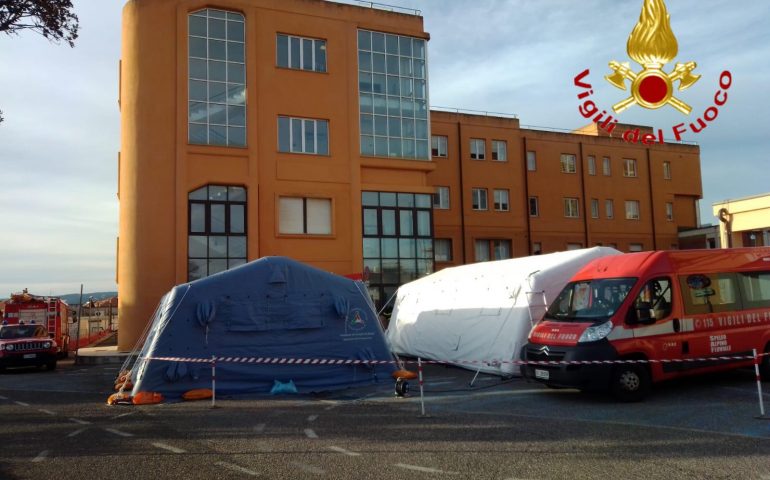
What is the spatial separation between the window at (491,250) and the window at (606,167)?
892cm

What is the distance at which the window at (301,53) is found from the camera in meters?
28.7

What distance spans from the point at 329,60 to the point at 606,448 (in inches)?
962

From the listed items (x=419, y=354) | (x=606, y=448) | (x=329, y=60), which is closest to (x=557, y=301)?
(x=606, y=448)

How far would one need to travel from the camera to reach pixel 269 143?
27.7 m

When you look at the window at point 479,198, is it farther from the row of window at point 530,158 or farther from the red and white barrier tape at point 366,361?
the red and white barrier tape at point 366,361

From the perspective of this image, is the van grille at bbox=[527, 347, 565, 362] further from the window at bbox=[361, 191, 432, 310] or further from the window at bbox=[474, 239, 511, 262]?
the window at bbox=[474, 239, 511, 262]

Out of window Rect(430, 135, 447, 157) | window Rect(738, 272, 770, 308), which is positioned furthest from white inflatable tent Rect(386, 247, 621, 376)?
window Rect(430, 135, 447, 157)

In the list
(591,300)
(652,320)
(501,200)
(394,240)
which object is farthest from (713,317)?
(501,200)

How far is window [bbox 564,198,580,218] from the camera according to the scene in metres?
40.0

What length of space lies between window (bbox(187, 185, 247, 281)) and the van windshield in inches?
669

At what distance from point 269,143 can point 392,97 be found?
6.37 meters

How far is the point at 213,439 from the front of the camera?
346 inches

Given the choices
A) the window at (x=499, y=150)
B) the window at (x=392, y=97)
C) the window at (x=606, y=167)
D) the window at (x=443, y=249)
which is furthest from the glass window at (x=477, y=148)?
the window at (x=606, y=167)

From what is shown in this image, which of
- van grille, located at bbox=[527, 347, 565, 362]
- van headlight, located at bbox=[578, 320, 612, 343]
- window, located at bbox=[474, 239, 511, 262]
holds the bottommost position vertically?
van grille, located at bbox=[527, 347, 565, 362]
